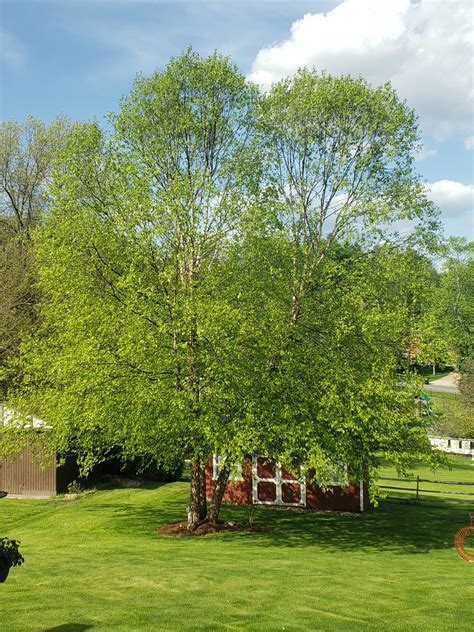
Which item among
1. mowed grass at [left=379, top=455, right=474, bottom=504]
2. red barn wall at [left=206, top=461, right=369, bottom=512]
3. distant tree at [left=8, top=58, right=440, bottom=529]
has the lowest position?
mowed grass at [left=379, top=455, right=474, bottom=504]

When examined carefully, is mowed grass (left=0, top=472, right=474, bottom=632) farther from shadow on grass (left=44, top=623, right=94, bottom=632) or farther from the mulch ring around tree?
the mulch ring around tree

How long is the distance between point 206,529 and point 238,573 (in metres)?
7.10

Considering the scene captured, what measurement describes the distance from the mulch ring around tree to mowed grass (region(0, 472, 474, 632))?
0.59 m

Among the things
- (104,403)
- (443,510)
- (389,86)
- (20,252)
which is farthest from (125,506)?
(20,252)

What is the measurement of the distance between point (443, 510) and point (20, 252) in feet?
102

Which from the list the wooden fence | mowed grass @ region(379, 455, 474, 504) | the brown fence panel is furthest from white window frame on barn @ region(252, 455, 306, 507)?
the brown fence panel

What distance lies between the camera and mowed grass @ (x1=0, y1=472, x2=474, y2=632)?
38.8 ft

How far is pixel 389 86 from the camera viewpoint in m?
23.5

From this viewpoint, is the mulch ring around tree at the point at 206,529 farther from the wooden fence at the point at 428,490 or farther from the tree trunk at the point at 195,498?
the wooden fence at the point at 428,490

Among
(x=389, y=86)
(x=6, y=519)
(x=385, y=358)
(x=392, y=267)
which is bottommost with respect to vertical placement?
(x=6, y=519)

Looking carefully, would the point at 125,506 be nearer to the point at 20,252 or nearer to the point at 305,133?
the point at 305,133

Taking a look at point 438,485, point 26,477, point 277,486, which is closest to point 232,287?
point 277,486

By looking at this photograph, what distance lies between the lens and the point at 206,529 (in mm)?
22766

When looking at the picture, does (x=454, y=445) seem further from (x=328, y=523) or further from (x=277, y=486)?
(x=328, y=523)
